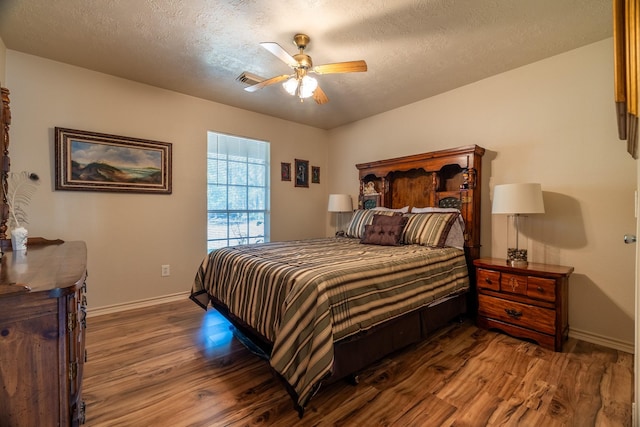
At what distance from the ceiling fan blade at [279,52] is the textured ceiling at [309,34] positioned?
0.28m

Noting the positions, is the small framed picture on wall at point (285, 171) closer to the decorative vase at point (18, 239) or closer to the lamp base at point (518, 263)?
the decorative vase at point (18, 239)

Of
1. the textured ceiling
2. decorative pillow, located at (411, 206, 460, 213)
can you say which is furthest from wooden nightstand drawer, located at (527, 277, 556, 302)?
the textured ceiling

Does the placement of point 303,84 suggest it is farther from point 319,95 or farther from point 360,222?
point 360,222

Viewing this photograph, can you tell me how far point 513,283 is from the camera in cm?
242

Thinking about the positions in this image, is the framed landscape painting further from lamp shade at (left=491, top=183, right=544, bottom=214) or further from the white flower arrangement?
lamp shade at (left=491, top=183, right=544, bottom=214)

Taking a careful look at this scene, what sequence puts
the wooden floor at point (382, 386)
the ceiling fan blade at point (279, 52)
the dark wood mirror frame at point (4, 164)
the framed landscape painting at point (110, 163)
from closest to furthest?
the wooden floor at point (382, 386) < the ceiling fan blade at point (279, 52) < the dark wood mirror frame at point (4, 164) < the framed landscape painting at point (110, 163)

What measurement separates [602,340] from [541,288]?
2.34 feet

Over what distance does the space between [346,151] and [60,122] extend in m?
3.53

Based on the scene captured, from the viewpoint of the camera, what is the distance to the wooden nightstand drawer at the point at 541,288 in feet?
7.27

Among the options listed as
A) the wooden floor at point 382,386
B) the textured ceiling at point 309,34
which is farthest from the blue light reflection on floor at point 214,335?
the textured ceiling at point 309,34

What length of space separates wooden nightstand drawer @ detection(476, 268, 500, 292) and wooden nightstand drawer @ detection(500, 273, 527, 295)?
0.13 feet

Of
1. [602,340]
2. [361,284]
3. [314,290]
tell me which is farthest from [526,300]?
[314,290]

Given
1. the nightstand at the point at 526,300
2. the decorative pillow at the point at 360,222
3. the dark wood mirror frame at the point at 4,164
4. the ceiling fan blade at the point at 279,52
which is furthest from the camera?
the decorative pillow at the point at 360,222

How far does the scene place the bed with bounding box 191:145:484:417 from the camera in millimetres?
1554
